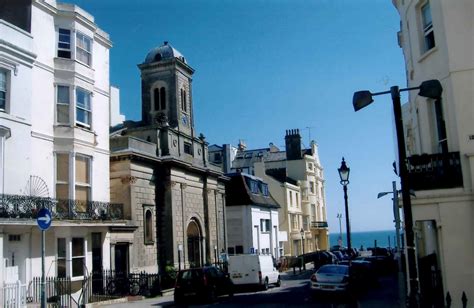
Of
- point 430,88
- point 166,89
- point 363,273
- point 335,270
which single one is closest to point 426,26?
point 430,88

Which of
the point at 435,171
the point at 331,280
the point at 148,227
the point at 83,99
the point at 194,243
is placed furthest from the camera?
the point at 194,243

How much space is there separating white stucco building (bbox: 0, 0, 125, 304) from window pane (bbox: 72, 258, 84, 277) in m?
0.05

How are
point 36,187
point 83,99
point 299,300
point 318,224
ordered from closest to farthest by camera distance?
point 36,187 < point 299,300 < point 83,99 < point 318,224

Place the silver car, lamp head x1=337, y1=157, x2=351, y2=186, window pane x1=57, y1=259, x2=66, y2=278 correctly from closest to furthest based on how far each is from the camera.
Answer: lamp head x1=337, y1=157, x2=351, y2=186
the silver car
window pane x1=57, y1=259, x2=66, y2=278

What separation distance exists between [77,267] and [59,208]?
3111 mm

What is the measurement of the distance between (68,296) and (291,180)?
48044 millimetres

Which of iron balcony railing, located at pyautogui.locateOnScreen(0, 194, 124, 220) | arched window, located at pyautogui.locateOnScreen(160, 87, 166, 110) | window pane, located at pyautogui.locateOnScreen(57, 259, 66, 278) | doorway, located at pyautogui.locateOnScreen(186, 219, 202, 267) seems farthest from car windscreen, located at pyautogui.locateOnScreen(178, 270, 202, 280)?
arched window, located at pyautogui.locateOnScreen(160, 87, 166, 110)

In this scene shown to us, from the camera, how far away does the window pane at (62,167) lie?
23.6 meters

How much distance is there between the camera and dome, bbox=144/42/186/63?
40.2 m

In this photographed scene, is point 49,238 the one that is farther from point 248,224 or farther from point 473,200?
point 248,224

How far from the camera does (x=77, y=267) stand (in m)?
24.0

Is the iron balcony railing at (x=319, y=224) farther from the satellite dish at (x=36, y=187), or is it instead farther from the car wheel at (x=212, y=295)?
the satellite dish at (x=36, y=187)

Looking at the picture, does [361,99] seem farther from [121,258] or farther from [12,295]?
[121,258]

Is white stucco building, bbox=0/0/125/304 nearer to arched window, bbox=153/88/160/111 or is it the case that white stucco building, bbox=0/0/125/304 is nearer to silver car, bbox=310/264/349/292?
silver car, bbox=310/264/349/292
